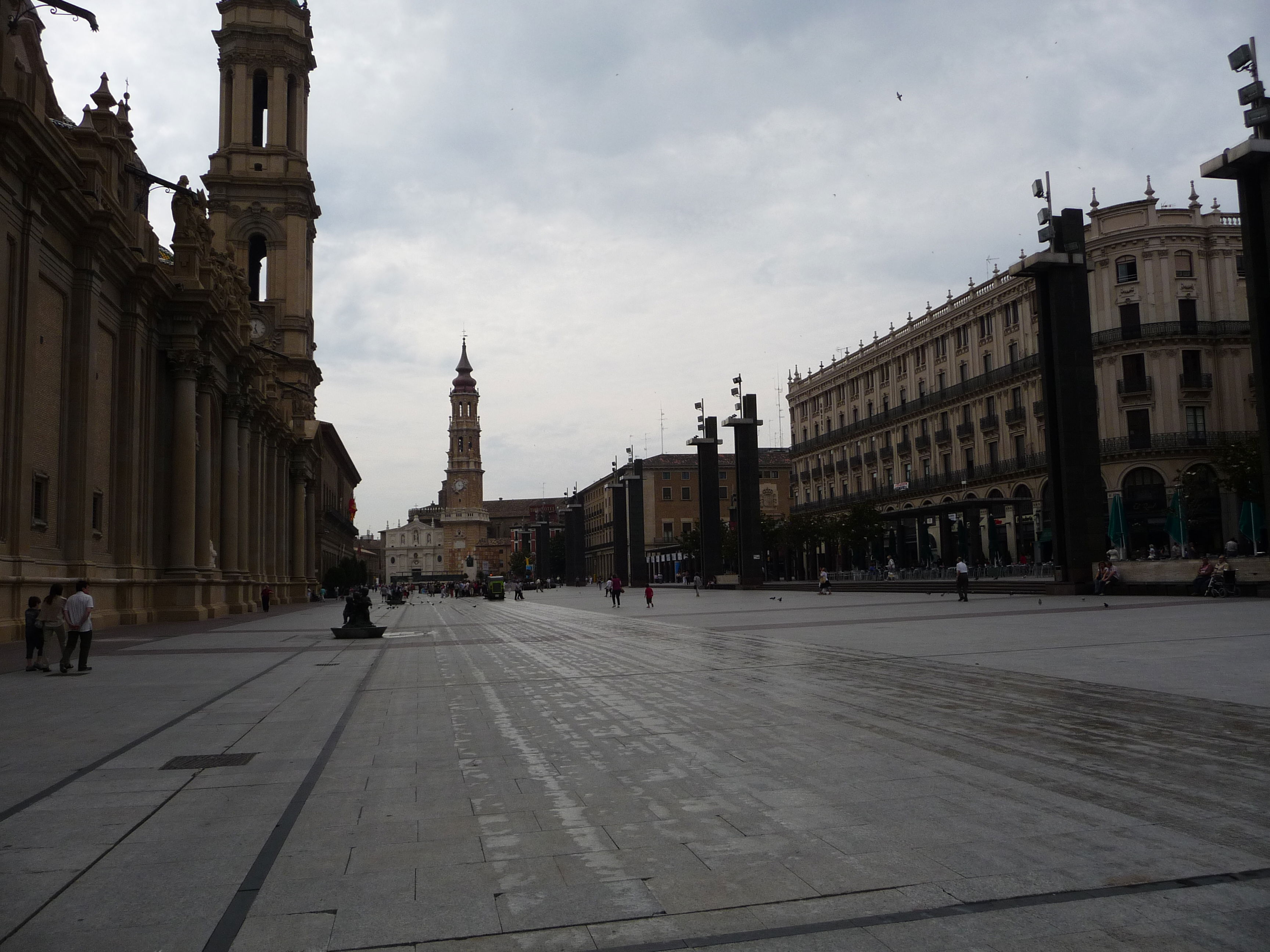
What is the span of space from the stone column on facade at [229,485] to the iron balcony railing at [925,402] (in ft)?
117

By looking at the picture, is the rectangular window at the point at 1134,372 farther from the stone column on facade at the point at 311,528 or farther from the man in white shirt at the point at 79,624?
the man in white shirt at the point at 79,624

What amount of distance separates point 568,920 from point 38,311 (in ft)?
76.7

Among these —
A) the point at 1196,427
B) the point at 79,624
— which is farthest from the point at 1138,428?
the point at 79,624

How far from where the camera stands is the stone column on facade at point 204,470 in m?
33.6

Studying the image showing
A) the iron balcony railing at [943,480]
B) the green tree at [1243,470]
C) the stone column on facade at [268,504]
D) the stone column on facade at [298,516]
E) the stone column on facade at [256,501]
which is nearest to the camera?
the green tree at [1243,470]

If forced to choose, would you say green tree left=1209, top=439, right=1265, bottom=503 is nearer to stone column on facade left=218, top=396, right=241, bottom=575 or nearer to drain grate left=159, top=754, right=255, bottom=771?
stone column on facade left=218, top=396, right=241, bottom=575

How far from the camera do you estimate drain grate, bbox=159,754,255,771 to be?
23.8ft

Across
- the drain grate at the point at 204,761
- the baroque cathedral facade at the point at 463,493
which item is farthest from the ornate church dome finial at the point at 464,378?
the drain grate at the point at 204,761

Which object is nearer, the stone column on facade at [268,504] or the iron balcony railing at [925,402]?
the stone column on facade at [268,504]

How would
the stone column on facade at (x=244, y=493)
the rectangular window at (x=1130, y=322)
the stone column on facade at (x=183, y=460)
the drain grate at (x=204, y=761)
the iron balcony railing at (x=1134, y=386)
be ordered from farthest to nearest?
the rectangular window at (x=1130, y=322), the iron balcony railing at (x=1134, y=386), the stone column on facade at (x=244, y=493), the stone column on facade at (x=183, y=460), the drain grate at (x=204, y=761)

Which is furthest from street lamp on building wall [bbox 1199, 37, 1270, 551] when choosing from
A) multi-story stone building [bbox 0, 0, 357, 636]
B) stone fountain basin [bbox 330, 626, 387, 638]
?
multi-story stone building [bbox 0, 0, 357, 636]

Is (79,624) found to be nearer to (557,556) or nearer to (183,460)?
(183,460)

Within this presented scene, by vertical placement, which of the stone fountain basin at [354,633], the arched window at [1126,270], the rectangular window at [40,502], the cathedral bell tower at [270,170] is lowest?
the stone fountain basin at [354,633]

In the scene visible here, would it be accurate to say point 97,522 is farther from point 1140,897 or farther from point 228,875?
point 1140,897
